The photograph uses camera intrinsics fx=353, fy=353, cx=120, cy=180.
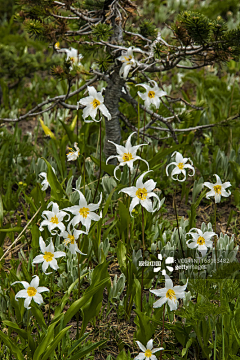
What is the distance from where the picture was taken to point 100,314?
1.99m

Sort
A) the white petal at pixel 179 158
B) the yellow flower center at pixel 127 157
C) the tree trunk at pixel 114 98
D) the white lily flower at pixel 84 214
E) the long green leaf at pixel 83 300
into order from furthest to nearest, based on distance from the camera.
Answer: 1. the tree trunk at pixel 114 98
2. the white petal at pixel 179 158
3. the yellow flower center at pixel 127 157
4. the white lily flower at pixel 84 214
5. the long green leaf at pixel 83 300

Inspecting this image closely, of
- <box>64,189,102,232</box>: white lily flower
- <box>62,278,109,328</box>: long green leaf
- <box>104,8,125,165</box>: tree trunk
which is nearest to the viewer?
<box>62,278,109,328</box>: long green leaf

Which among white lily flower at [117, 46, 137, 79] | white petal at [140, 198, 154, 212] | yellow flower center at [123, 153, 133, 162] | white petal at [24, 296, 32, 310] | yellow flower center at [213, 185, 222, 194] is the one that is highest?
white lily flower at [117, 46, 137, 79]

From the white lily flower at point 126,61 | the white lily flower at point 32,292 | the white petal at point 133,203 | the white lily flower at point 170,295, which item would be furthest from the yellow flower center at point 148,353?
the white lily flower at point 126,61

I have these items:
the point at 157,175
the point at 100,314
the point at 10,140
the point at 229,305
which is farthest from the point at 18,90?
the point at 229,305

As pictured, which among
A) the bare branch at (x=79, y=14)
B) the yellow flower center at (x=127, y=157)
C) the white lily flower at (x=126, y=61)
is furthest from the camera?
the bare branch at (x=79, y=14)

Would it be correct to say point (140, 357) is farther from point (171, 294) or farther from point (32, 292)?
point (32, 292)

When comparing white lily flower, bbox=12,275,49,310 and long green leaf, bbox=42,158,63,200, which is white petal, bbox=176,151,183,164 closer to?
long green leaf, bbox=42,158,63,200

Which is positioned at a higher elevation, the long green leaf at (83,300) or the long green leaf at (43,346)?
the long green leaf at (83,300)

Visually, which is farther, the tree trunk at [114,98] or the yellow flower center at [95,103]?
the tree trunk at [114,98]

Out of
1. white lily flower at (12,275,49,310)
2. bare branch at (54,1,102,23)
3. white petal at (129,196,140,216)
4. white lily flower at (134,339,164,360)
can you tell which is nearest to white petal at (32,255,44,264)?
white lily flower at (12,275,49,310)

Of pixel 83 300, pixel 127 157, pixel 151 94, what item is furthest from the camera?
pixel 151 94

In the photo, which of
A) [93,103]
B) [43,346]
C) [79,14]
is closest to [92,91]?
[93,103]

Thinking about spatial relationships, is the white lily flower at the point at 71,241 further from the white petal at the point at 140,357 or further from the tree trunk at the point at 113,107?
the tree trunk at the point at 113,107
